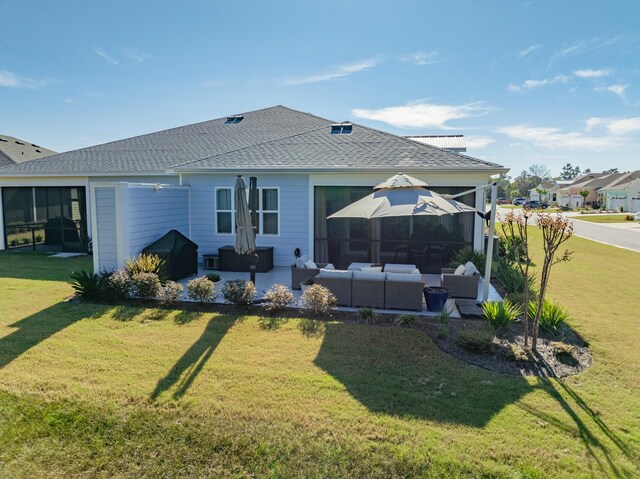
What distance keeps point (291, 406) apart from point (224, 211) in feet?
32.5

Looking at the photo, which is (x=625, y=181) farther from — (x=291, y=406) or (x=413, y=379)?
(x=291, y=406)

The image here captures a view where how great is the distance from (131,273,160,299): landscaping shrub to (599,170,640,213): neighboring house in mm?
63803

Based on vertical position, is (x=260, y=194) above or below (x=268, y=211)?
above

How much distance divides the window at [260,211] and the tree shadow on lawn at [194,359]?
5.79 m

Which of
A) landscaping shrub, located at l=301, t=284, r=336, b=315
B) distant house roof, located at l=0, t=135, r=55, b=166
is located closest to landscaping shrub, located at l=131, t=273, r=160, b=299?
landscaping shrub, located at l=301, t=284, r=336, b=315

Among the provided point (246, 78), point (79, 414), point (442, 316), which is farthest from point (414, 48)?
point (79, 414)

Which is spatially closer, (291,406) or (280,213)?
(291,406)

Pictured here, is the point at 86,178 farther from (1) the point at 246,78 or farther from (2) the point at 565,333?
(2) the point at 565,333

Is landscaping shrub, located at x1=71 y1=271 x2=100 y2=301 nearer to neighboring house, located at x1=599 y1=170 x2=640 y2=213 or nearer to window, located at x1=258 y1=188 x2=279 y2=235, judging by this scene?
window, located at x1=258 y1=188 x2=279 y2=235

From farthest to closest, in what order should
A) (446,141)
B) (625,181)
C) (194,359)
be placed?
(625,181), (446,141), (194,359)

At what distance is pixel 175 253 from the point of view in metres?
11.2

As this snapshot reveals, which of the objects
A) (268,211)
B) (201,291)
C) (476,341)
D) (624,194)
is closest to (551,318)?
(476,341)

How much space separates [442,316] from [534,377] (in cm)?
221

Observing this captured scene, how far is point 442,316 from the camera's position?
7.57m
